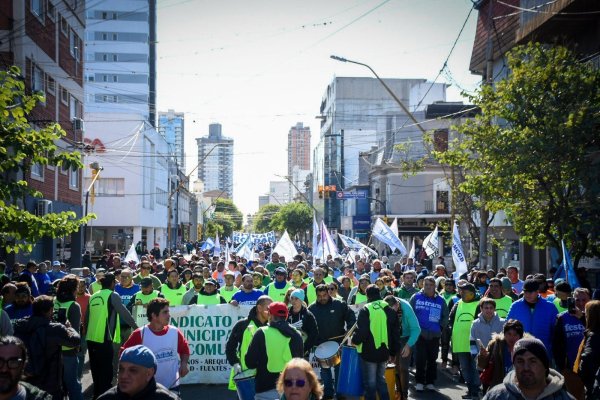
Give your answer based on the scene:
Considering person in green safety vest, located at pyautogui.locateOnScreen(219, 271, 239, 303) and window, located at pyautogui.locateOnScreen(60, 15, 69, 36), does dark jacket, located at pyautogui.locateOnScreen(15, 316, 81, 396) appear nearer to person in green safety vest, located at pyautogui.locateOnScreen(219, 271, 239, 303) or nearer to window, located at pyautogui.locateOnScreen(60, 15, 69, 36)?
person in green safety vest, located at pyautogui.locateOnScreen(219, 271, 239, 303)

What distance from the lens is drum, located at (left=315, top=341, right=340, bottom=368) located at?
876 cm

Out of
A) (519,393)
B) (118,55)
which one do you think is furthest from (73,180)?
(118,55)

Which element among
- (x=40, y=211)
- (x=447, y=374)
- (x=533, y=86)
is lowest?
(x=447, y=374)

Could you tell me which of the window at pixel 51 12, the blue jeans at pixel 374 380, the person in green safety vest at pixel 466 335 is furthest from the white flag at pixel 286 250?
the blue jeans at pixel 374 380

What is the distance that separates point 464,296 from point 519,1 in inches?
726

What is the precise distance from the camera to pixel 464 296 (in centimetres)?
1078

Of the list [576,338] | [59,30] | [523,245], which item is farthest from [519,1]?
[576,338]

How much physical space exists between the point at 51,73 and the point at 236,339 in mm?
19954

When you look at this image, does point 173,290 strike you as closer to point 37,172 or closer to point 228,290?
point 228,290

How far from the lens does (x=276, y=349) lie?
6988 millimetres

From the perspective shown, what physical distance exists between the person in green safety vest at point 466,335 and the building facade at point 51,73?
12.9 m

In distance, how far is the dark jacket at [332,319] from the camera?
961cm

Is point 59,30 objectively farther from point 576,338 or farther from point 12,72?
point 576,338

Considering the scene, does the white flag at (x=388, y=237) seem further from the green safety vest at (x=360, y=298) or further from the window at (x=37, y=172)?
the window at (x=37, y=172)
